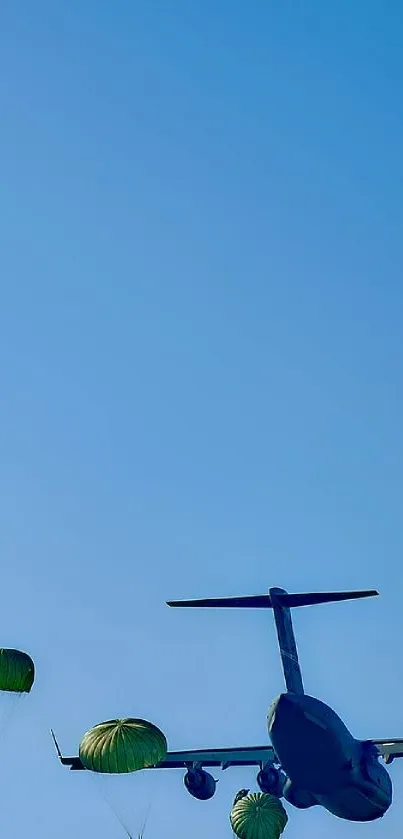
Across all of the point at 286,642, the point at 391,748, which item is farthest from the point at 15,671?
the point at 391,748

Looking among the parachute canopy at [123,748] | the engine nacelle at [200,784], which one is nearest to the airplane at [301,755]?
the engine nacelle at [200,784]

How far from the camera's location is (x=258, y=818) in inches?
2185

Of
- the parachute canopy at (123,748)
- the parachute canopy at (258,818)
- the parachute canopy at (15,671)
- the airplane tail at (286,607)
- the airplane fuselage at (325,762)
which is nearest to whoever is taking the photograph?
the parachute canopy at (123,748)

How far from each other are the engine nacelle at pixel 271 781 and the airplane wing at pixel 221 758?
3349 mm

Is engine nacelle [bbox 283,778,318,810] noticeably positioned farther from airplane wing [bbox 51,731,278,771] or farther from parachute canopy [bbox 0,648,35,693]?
parachute canopy [bbox 0,648,35,693]

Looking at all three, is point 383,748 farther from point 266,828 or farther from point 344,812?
point 266,828

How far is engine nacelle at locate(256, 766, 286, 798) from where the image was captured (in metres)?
64.0

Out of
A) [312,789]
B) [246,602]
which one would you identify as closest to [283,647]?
[246,602]

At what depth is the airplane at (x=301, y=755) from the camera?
53781mm

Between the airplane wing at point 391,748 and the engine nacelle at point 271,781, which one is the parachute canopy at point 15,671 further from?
the airplane wing at point 391,748

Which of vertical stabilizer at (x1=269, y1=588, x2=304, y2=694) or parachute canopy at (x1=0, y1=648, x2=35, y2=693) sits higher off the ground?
vertical stabilizer at (x1=269, y1=588, x2=304, y2=694)

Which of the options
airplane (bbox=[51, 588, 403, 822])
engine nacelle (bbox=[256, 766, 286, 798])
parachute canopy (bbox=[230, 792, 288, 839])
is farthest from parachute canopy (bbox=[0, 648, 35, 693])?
engine nacelle (bbox=[256, 766, 286, 798])

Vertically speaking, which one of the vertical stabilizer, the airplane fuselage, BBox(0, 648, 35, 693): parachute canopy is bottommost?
BBox(0, 648, 35, 693): parachute canopy

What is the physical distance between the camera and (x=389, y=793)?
6219 cm
